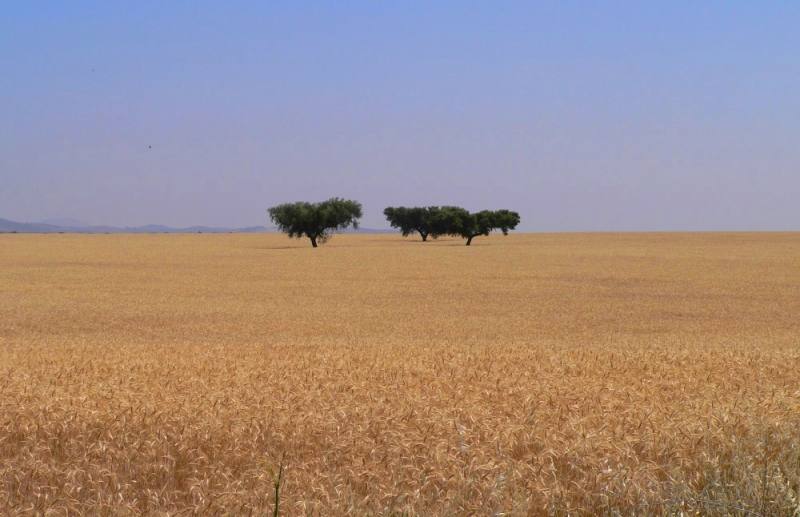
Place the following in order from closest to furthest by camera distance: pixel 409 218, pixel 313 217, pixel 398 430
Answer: pixel 398 430, pixel 313 217, pixel 409 218

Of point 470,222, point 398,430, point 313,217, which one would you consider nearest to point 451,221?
point 470,222

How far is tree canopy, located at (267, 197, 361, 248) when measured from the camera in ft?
332

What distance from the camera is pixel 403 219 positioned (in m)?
147

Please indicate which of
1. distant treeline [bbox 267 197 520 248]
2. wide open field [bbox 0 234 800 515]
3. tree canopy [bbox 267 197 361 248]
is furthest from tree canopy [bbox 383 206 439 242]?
wide open field [bbox 0 234 800 515]

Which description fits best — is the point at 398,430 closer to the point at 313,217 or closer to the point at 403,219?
the point at 313,217

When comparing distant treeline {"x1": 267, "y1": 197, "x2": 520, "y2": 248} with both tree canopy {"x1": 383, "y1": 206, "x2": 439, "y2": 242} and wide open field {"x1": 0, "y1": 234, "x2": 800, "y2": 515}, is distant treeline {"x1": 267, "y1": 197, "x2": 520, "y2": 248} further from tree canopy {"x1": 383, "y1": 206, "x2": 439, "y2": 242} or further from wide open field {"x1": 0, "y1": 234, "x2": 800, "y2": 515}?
wide open field {"x1": 0, "y1": 234, "x2": 800, "y2": 515}

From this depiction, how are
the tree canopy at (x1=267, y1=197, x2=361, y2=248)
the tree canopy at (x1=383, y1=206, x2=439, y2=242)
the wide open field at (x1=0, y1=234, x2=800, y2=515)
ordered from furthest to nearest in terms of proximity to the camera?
the tree canopy at (x1=383, y1=206, x2=439, y2=242) → the tree canopy at (x1=267, y1=197, x2=361, y2=248) → the wide open field at (x1=0, y1=234, x2=800, y2=515)

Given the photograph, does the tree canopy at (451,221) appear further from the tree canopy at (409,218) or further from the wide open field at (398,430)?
the wide open field at (398,430)

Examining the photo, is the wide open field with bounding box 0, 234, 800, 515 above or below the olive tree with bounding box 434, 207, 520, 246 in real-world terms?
below

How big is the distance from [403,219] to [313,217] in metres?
46.7

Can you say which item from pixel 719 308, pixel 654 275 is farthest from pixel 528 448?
pixel 654 275

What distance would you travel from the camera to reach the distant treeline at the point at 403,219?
10156 centimetres

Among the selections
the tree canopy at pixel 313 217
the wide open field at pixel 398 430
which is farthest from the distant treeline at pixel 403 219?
the wide open field at pixel 398 430

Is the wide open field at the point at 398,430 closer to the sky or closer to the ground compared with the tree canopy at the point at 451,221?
closer to the ground
